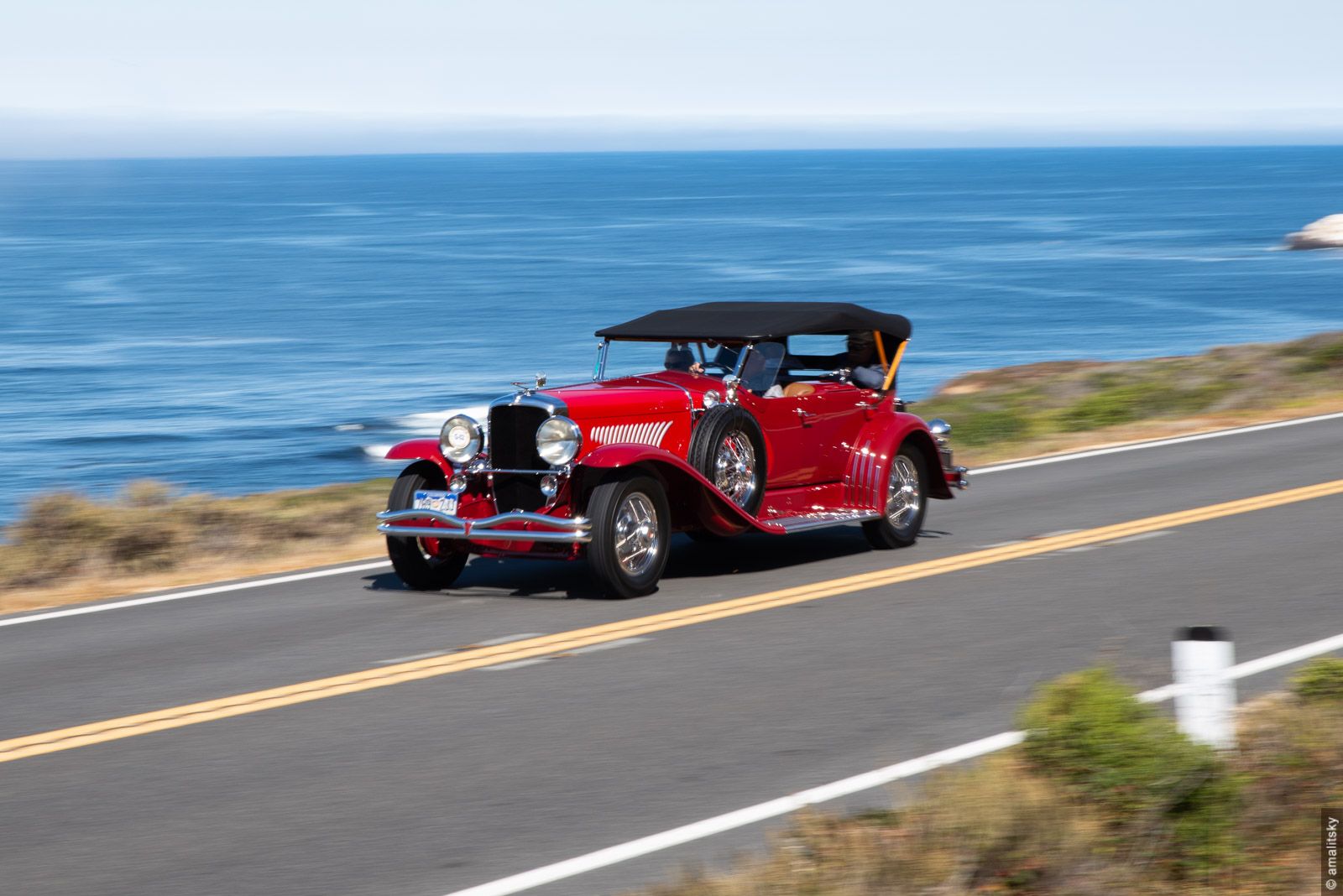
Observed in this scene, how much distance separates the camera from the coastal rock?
10438cm

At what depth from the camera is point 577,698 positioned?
7828mm

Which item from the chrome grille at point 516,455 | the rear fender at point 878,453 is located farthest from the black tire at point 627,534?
the rear fender at point 878,453

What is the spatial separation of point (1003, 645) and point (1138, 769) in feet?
10.9

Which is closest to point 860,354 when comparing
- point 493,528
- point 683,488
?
point 683,488

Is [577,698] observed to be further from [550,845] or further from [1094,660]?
[1094,660]

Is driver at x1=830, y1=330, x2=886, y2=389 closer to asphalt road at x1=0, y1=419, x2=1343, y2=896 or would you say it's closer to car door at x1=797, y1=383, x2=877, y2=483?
car door at x1=797, y1=383, x2=877, y2=483

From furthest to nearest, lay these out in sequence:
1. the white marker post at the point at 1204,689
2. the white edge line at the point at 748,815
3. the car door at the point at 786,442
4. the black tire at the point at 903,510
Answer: the black tire at the point at 903,510 → the car door at the point at 786,442 → the white marker post at the point at 1204,689 → the white edge line at the point at 748,815

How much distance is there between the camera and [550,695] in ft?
25.9

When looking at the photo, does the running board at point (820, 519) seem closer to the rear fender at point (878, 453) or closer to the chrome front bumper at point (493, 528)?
the rear fender at point (878, 453)

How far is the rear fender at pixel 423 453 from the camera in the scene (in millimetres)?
10625

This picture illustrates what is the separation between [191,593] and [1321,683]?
722 cm

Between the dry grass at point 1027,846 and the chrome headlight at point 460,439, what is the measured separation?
5.30 m

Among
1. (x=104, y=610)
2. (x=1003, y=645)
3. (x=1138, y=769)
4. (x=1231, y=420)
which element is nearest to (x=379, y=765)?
(x=1138, y=769)

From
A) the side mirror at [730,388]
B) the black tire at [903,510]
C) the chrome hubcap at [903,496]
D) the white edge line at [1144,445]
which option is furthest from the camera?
the white edge line at [1144,445]
